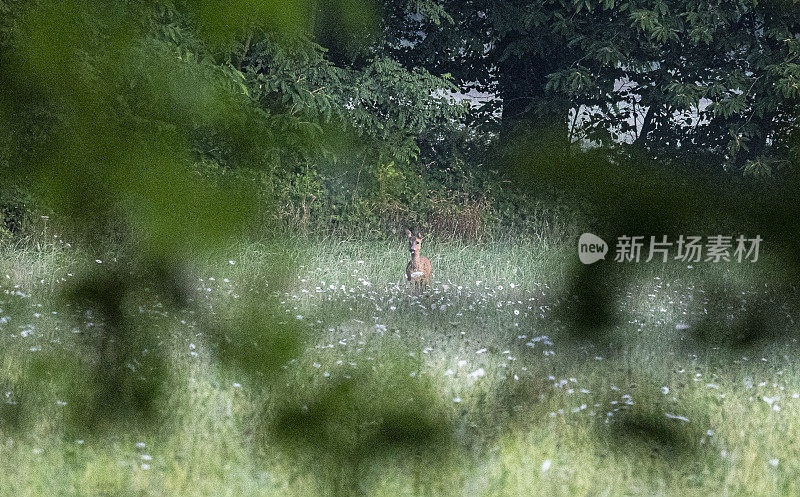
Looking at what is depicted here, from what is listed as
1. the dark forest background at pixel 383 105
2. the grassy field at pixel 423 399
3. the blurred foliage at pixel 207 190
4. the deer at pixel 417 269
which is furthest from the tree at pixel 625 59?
the blurred foliage at pixel 207 190

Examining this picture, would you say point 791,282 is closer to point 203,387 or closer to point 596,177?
point 596,177

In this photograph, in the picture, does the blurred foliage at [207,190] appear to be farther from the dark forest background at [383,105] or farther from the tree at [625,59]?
the tree at [625,59]

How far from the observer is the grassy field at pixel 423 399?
130 centimetres

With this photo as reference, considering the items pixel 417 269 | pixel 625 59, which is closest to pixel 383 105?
pixel 625 59

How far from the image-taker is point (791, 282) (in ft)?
5.83

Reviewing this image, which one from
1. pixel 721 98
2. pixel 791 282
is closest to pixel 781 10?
pixel 721 98

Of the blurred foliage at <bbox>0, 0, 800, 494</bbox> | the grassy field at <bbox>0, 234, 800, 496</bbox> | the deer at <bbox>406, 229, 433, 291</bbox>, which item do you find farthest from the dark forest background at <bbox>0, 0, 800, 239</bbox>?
the deer at <bbox>406, 229, 433, 291</bbox>

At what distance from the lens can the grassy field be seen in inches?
51.3

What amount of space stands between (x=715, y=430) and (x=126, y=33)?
87.4 inches

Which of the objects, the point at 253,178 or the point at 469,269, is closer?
the point at 253,178

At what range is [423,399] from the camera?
1.29 m

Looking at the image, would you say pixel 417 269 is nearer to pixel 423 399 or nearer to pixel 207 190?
pixel 423 399

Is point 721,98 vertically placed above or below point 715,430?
above

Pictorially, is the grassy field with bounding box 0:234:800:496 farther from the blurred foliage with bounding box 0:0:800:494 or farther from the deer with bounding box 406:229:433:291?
the deer with bounding box 406:229:433:291
